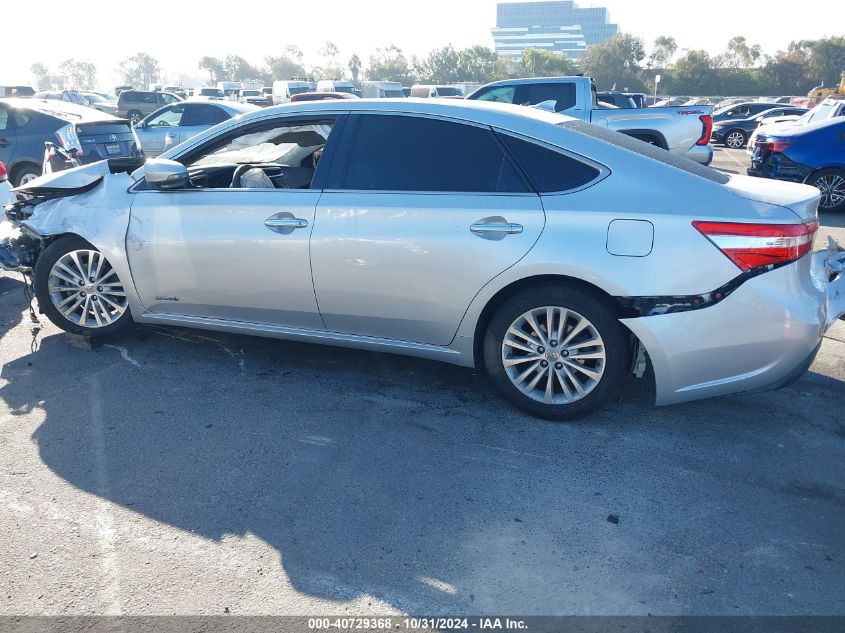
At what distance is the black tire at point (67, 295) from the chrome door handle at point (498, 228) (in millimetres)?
2643

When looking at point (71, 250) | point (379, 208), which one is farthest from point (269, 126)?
point (71, 250)

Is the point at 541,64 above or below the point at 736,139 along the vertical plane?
above

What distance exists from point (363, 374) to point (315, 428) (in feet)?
2.60

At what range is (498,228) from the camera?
382cm

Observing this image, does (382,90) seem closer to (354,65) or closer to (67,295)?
(67,295)

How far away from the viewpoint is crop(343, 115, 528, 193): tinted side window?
397cm

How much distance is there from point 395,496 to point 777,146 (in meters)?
10.2

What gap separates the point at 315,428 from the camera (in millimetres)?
3967

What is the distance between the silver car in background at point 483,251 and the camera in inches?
140

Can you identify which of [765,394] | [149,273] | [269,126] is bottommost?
[765,394]

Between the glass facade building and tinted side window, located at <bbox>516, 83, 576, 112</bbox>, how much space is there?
577 ft

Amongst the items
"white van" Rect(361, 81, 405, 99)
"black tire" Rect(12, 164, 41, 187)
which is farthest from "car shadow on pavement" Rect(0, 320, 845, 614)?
"white van" Rect(361, 81, 405, 99)

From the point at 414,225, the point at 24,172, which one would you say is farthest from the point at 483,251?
the point at 24,172

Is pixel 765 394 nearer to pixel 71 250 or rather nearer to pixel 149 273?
pixel 149 273
